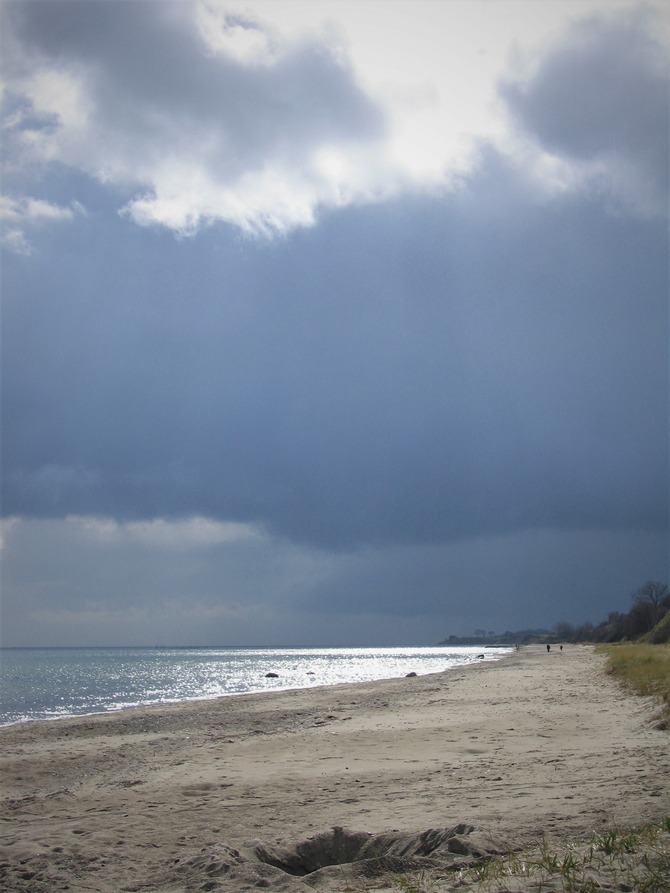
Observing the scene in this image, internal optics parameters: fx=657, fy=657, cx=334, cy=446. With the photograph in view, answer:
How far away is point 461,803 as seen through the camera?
9.16 meters

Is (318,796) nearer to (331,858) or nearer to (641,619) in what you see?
(331,858)

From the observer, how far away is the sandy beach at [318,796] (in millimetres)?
7227

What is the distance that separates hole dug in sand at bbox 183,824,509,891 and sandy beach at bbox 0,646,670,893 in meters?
0.02

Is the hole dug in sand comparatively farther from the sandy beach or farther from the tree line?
the tree line

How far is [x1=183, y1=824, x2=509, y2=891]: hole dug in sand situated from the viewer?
257 inches

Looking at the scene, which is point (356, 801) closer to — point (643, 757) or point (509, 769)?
point (509, 769)

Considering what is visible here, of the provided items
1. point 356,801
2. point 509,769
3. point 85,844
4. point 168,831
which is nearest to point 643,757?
point 509,769

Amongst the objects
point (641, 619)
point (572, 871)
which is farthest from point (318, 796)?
point (641, 619)

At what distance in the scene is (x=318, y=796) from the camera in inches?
421

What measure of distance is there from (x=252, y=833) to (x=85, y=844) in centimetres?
219

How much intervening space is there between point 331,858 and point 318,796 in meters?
3.20

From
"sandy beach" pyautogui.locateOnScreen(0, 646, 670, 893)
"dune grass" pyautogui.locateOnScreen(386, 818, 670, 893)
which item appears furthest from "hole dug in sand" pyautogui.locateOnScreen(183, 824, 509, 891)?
"dune grass" pyautogui.locateOnScreen(386, 818, 670, 893)

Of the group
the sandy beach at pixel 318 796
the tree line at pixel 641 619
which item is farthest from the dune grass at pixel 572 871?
the tree line at pixel 641 619

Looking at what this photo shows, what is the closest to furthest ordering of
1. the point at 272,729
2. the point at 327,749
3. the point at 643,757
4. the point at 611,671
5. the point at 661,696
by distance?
the point at 643,757 → the point at 327,749 → the point at 661,696 → the point at 272,729 → the point at 611,671
